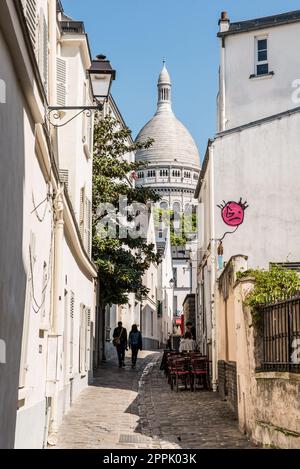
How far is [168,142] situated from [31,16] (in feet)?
490

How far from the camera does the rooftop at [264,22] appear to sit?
2392 cm

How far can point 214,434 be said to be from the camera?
37.5 ft

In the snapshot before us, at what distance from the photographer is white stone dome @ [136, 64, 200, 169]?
154 m

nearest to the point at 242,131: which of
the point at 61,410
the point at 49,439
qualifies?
the point at 61,410

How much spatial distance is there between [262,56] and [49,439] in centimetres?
1737

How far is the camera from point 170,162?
153 m

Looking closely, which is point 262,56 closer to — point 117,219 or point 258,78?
point 258,78

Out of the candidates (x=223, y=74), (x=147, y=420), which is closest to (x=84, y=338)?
(x=147, y=420)

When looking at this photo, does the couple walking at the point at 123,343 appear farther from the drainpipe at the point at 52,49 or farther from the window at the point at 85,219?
the drainpipe at the point at 52,49

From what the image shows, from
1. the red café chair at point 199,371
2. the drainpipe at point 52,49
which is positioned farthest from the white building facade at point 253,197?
the drainpipe at point 52,49

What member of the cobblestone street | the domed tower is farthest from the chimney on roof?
the domed tower

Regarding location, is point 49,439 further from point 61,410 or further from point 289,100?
point 289,100

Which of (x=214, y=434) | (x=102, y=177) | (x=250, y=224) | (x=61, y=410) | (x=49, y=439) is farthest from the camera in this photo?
(x=102, y=177)
